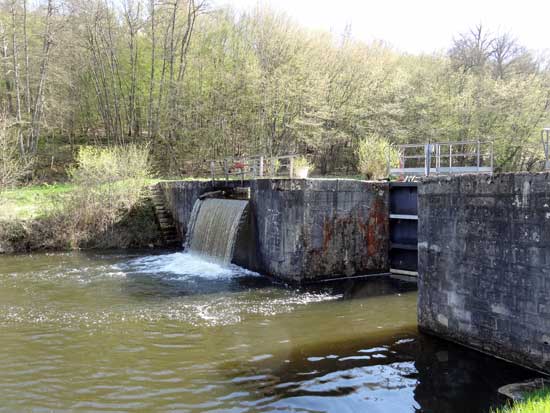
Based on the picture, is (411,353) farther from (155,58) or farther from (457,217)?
(155,58)

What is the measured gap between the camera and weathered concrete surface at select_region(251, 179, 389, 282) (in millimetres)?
13023

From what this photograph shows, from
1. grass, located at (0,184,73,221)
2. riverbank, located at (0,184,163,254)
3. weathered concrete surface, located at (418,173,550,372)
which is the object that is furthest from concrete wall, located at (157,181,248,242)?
weathered concrete surface, located at (418,173,550,372)

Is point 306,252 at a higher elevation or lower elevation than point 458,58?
lower

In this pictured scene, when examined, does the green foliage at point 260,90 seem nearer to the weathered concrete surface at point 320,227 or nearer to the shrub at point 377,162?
the shrub at point 377,162

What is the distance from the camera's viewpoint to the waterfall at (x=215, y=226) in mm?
15219

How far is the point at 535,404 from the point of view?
16.4 ft

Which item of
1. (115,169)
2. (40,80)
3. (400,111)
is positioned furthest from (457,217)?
(40,80)

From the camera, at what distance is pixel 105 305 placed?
35.8 feet

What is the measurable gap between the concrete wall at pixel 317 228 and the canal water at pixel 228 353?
845mm

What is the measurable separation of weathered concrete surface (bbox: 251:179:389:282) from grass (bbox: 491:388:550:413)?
763cm

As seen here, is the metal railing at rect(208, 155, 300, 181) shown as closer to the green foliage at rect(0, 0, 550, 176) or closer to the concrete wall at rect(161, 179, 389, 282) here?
the concrete wall at rect(161, 179, 389, 282)

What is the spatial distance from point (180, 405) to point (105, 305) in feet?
17.1

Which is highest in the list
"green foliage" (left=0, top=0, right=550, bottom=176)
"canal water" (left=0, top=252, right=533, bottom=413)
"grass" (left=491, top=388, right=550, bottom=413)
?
"green foliage" (left=0, top=0, right=550, bottom=176)

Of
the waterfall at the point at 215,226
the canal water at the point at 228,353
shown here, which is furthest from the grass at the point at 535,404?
the waterfall at the point at 215,226
